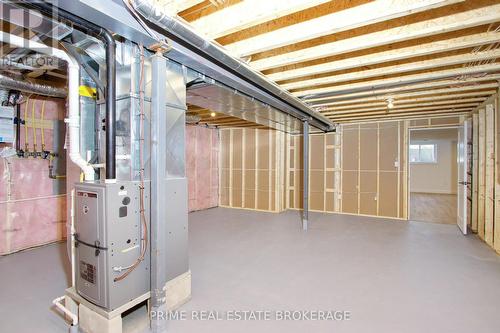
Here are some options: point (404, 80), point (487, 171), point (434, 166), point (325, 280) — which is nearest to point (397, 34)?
point (404, 80)

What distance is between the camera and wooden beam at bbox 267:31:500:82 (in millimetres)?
2271

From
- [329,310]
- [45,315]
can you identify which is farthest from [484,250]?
[45,315]

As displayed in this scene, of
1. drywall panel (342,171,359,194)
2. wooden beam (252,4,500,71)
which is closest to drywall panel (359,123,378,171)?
drywall panel (342,171,359,194)

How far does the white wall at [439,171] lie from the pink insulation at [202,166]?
814 centimetres

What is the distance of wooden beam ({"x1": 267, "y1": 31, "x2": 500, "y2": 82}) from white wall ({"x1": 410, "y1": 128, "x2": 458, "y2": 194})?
8.86m

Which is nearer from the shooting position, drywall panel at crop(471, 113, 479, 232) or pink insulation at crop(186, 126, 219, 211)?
drywall panel at crop(471, 113, 479, 232)

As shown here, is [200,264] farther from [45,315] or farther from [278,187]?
[278,187]

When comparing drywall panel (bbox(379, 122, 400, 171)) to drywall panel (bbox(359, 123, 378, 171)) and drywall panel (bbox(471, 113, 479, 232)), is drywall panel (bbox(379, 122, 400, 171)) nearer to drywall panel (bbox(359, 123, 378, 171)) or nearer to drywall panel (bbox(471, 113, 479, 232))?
drywall panel (bbox(359, 123, 378, 171))

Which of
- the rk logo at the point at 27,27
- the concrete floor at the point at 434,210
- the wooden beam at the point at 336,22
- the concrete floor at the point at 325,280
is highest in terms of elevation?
the wooden beam at the point at 336,22

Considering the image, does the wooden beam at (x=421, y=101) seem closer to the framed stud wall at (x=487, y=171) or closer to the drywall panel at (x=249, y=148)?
the framed stud wall at (x=487, y=171)

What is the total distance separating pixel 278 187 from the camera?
22.5ft

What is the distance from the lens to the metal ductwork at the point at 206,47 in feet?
5.31

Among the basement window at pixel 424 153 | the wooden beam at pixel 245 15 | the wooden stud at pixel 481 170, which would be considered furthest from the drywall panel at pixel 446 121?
the basement window at pixel 424 153

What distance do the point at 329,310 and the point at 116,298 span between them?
1.86 m
